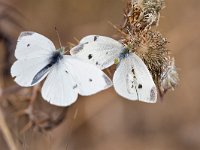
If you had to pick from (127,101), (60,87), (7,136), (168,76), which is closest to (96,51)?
(60,87)

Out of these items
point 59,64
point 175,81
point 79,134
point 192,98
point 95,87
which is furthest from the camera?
point 192,98

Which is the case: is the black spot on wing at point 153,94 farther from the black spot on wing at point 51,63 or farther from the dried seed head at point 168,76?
the black spot on wing at point 51,63

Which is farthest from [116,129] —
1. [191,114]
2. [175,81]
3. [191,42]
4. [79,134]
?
[175,81]

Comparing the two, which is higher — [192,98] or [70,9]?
[70,9]

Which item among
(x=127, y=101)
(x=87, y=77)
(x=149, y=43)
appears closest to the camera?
(x=87, y=77)

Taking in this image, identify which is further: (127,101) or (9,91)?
(127,101)

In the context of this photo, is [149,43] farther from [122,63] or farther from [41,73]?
[41,73]

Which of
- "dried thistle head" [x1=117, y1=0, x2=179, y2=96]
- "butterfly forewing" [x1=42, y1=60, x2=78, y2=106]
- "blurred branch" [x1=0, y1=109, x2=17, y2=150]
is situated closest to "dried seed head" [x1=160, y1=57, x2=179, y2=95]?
"dried thistle head" [x1=117, y1=0, x2=179, y2=96]

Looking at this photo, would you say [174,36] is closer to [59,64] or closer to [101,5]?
[101,5]
